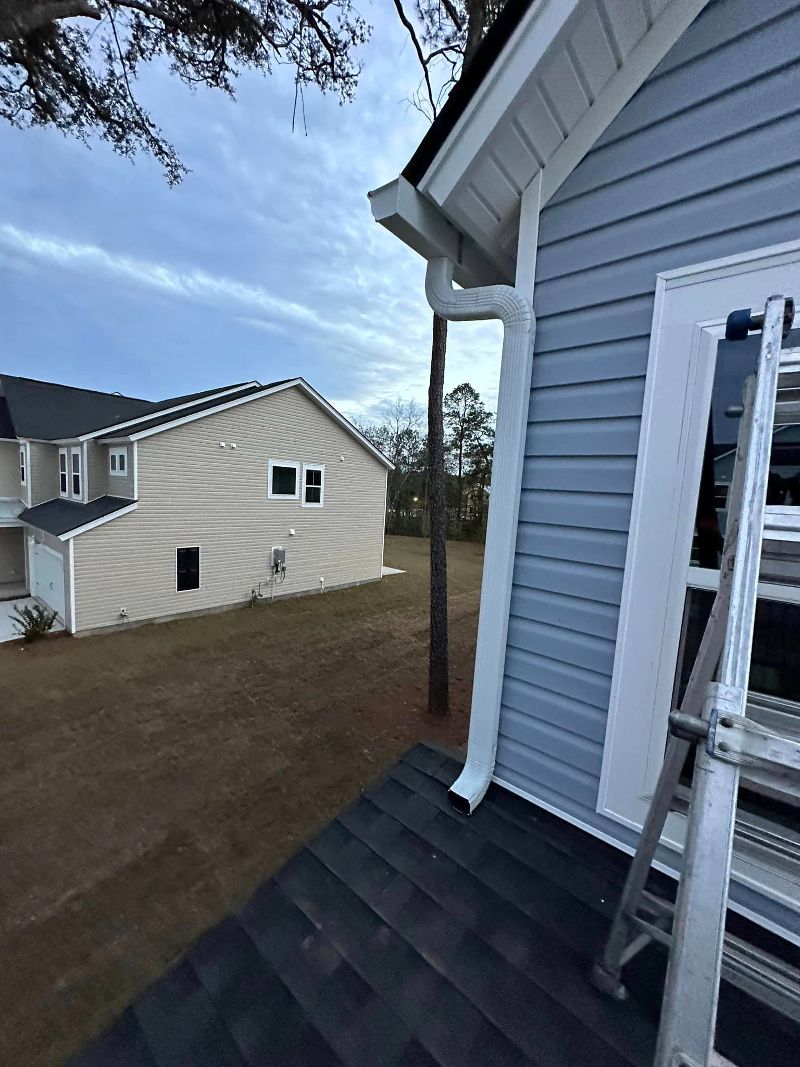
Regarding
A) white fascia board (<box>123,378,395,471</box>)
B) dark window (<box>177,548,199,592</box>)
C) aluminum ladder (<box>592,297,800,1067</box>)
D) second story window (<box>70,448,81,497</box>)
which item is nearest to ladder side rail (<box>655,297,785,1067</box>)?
aluminum ladder (<box>592,297,800,1067</box>)

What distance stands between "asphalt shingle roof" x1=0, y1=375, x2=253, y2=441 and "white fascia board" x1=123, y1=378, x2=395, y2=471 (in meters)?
2.16

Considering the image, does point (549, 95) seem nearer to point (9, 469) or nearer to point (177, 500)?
point (177, 500)

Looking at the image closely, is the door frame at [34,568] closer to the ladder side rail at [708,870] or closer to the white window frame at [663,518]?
the white window frame at [663,518]

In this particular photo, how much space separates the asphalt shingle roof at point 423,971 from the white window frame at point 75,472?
11145 millimetres

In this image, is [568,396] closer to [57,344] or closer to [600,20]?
[600,20]

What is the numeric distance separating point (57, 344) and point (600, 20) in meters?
25.5

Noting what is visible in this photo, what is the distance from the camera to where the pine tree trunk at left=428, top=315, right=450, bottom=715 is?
20.2 ft

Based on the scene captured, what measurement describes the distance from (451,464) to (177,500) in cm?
1765

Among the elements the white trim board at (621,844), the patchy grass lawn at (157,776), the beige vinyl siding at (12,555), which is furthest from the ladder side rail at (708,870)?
the beige vinyl siding at (12,555)

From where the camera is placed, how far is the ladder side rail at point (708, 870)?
0.58 meters

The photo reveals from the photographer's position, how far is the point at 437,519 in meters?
6.49

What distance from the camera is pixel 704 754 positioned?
69 cm

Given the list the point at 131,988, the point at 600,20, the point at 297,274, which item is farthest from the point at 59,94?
the point at 297,274

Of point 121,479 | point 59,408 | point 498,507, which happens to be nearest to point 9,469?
point 59,408
